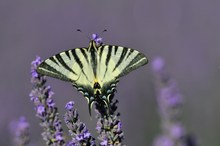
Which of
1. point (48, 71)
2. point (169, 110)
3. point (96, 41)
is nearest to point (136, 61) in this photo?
point (96, 41)

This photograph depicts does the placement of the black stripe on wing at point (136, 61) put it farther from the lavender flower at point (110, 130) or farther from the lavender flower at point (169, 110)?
the lavender flower at point (169, 110)

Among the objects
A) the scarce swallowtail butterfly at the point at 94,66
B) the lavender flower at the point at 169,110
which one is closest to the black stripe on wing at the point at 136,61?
the scarce swallowtail butterfly at the point at 94,66

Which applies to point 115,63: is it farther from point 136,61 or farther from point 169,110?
point 169,110

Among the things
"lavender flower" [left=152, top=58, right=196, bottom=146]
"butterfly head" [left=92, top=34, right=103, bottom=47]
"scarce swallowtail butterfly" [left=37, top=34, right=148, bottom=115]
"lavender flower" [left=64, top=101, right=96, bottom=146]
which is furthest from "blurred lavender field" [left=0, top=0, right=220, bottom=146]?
"lavender flower" [left=152, top=58, right=196, bottom=146]

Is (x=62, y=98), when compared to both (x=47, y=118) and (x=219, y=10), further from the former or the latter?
(x=47, y=118)

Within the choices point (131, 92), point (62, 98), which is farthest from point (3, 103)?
point (131, 92)

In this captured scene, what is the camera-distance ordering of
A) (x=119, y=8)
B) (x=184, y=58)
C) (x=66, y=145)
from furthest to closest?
1. (x=119, y=8)
2. (x=184, y=58)
3. (x=66, y=145)
